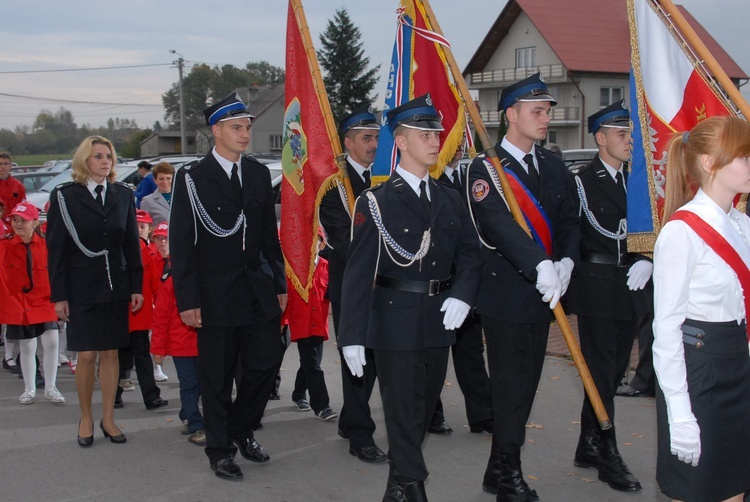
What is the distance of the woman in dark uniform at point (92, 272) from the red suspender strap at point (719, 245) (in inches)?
171

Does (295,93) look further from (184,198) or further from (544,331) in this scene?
(544,331)

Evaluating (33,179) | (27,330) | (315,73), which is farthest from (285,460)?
(33,179)

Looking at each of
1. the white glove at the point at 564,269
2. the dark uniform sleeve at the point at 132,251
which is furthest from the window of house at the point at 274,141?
the white glove at the point at 564,269

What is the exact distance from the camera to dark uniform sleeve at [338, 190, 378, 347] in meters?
4.34

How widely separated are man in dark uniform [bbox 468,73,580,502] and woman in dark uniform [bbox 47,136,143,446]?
2.83m

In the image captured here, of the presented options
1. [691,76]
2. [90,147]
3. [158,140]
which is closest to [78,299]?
[90,147]

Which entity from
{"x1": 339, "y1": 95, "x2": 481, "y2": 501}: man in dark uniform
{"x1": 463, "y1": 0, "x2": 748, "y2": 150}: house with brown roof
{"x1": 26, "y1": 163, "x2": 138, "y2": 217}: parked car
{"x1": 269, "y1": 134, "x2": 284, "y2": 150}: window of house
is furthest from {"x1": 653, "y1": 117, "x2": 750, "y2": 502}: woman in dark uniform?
{"x1": 269, "y1": 134, "x2": 284, "y2": 150}: window of house

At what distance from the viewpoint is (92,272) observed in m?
6.15

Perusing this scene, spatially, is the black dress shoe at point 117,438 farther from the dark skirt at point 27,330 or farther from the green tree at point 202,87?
the green tree at point 202,87

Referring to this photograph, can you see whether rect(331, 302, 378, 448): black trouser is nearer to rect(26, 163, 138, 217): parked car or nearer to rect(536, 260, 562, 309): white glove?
rect(536, 260, 562, 309): white glove

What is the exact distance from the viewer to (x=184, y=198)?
537 centimetres

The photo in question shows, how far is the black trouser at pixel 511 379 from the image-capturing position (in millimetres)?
4754

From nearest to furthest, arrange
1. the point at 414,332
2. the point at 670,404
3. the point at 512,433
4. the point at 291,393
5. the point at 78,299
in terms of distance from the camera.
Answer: the point at 670,404 → the point at 414,332 → the point at 512,433 → the point at 78,299 → the point at 291,393

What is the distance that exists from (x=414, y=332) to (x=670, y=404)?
5.23 feet
